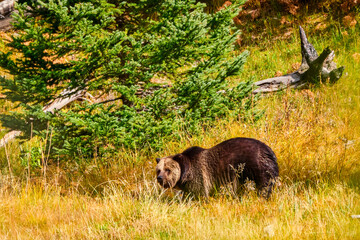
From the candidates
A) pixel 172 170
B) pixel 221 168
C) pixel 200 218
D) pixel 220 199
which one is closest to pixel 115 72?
pixel 172 170

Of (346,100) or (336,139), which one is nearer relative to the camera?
(336,139)

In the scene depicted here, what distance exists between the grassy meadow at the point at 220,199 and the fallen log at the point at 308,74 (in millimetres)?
881

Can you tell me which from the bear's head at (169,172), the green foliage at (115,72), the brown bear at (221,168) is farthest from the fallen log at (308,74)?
the bear's head at (169,172)

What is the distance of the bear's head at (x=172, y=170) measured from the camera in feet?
15.5

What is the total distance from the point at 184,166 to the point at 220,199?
25.1 inches

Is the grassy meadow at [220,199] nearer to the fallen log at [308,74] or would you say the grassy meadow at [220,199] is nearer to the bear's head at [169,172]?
the bear's head at [169,172]

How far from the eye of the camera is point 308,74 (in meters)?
9.05

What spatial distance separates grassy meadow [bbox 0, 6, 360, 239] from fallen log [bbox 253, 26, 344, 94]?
0.88 meters

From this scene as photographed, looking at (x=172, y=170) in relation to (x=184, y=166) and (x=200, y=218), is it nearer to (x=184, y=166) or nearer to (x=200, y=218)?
(x=184, y=166)

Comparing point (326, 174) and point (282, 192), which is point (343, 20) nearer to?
point (326, 174)

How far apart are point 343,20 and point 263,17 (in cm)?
291

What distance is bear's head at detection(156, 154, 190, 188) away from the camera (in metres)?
4.74

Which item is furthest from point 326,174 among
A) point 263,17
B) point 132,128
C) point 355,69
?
point 263,17

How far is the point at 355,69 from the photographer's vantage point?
8875 millimetres
